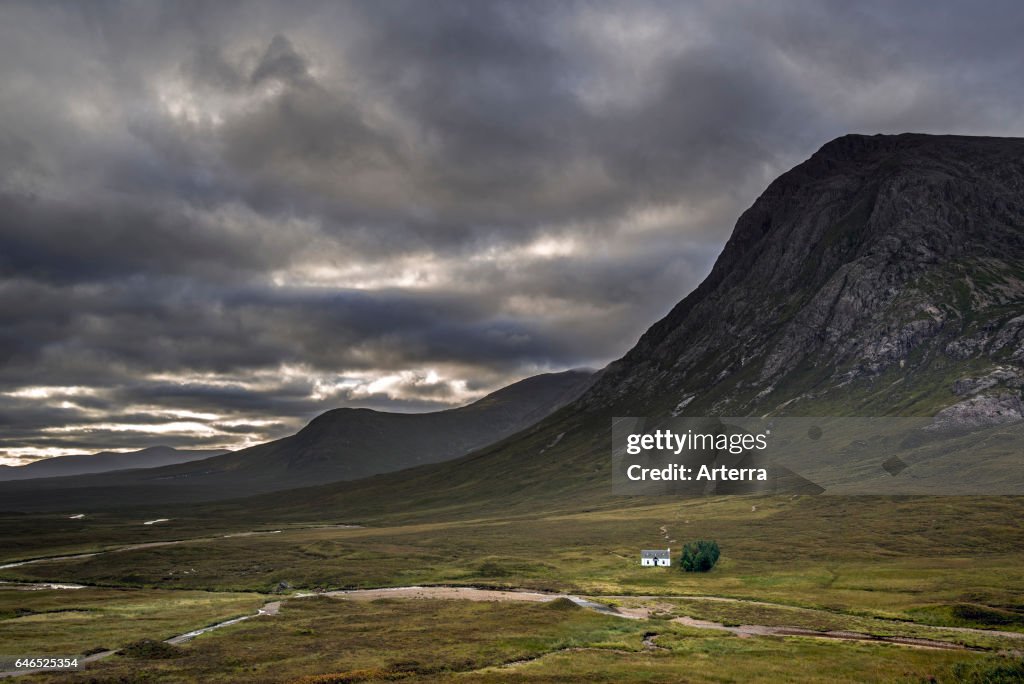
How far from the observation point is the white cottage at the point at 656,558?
15962cm

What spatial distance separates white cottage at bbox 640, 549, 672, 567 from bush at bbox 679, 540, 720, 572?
13.2 feet

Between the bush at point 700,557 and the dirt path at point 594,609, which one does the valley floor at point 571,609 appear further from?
the bush at point 700,557

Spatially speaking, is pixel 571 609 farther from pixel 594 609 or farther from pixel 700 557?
pixel 700 557

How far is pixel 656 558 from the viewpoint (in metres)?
160

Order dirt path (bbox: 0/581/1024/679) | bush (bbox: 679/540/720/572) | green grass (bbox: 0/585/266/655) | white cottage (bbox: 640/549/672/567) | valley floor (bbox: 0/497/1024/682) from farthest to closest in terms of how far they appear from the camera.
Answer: white cottage (bbox: 640/549/672/567)
bush (bbox: 679/540/720/572)
green grass (bbox: 0/585/266/655)
dirt path (bbox: 0/581/1024/679)
valley floor (bbox: 0/497/1024/682)

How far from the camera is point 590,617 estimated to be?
104750 millimetres

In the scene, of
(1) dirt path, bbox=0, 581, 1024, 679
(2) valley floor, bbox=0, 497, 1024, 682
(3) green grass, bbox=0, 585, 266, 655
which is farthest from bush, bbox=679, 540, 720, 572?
(3) green grass, bbox=0, 585, 266, 655

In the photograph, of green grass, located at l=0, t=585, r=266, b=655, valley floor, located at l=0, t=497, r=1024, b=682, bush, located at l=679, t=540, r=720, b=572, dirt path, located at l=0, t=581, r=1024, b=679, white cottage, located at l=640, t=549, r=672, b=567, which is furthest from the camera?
white cottage, located at l=640, t=549, r=672, b=567

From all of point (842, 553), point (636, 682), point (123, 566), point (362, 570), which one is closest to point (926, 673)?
point (636, 682)

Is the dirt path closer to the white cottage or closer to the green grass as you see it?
the green grass

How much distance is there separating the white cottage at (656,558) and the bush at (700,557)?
13.2ft

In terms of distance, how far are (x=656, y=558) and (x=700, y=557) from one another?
34.8 feet

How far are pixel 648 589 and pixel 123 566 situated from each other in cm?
13371

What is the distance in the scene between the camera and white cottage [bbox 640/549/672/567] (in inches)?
6284
